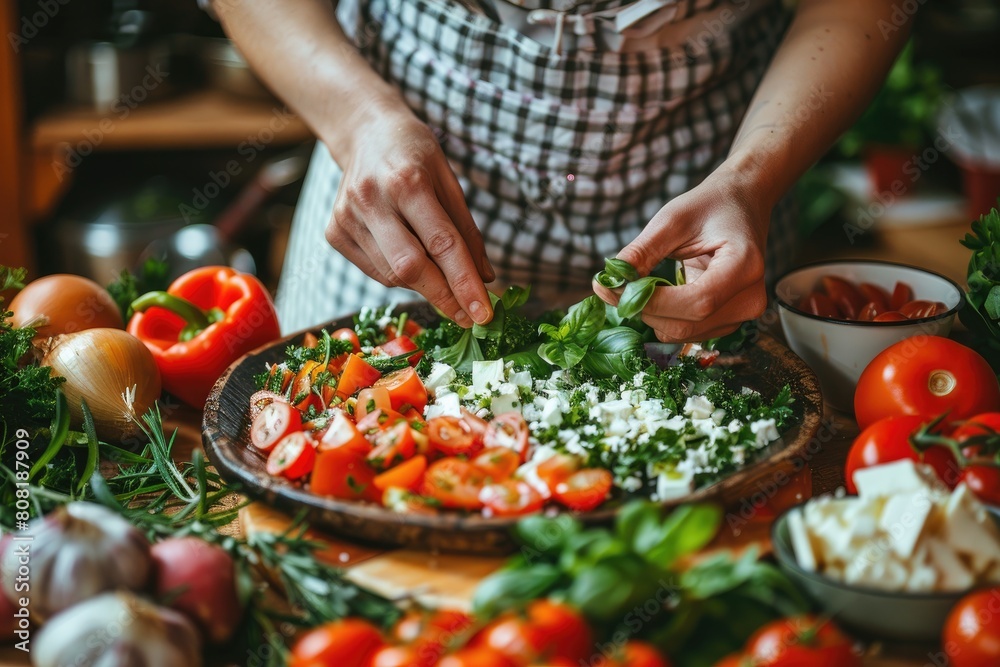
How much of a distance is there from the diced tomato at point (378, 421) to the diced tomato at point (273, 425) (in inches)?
3.6

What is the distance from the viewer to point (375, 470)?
1137 mm

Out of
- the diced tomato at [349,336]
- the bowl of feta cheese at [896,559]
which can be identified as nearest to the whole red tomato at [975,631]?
the bowl of feta cheese at [896,559]

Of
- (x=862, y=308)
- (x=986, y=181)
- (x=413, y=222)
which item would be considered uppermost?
(x=413, y=222)

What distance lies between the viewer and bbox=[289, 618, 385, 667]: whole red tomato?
0.81 meters

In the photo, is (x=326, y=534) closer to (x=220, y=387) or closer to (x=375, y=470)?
(x=375, y=470)

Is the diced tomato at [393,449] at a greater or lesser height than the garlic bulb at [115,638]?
lesser

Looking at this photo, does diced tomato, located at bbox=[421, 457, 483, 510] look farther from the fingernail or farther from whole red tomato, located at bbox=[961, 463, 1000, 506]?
whole red tomato, located at bbox=[961, 463, 1000, 506]

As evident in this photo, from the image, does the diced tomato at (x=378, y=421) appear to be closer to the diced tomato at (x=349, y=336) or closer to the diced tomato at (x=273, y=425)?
the diced tomato at (x=273, y=425)

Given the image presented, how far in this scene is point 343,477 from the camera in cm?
111

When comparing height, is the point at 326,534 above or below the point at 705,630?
below

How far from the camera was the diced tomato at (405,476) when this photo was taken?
43.0 inches

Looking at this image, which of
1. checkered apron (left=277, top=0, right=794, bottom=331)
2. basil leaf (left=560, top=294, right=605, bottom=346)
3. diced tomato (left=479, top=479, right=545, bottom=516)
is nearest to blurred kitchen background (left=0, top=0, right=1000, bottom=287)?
checkered apron (left=277, top=0, right=794, bottom=331)

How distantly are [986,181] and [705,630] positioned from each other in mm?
2553

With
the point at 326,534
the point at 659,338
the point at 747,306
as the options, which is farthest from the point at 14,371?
the point at 747,306
